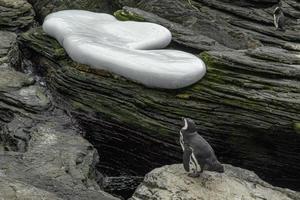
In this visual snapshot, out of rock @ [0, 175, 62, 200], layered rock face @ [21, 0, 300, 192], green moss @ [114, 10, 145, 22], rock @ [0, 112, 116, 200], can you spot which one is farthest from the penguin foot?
green moss @ [114, 10, 145, 22]

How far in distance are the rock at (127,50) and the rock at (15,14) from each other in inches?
63.2

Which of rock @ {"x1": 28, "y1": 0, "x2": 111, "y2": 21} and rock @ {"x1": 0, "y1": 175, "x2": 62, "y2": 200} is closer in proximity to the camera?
rock @ {"x1": 0, "y1": 175, "x2": 62, "y2": 200}

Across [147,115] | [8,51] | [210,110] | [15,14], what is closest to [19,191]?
[147,115]

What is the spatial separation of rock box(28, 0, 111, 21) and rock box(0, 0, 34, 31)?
2.56 feet

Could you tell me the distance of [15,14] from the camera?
16.1 m

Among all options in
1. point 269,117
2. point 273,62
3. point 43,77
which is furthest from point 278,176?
point 43,77

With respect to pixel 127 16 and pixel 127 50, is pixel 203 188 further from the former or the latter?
pixel 127 16

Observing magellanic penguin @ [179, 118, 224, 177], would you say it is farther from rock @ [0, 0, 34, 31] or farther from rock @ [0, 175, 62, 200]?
rock @ [0, 0, 34, 31]

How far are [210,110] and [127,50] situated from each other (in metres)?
2.75

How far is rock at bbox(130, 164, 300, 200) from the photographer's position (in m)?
8.27

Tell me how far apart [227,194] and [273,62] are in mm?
4588

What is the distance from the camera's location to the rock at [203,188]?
8266mm

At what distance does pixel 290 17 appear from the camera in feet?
62.4

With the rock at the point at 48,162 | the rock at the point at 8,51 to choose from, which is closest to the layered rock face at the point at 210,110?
the rock at the point at 48,162
